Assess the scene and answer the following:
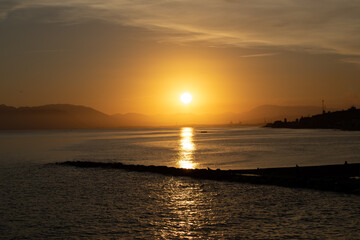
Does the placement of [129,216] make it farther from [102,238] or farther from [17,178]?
[17,178]

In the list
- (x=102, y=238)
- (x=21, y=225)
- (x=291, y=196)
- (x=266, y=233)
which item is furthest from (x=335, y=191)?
(x=21, y=225)

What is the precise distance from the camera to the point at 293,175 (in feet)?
145

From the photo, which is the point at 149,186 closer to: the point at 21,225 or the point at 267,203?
the point at 267,203

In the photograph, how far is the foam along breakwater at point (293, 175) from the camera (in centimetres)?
3475

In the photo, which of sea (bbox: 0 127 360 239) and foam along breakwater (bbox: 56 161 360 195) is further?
foam along breakwater (bbox: 56 161 360 195)

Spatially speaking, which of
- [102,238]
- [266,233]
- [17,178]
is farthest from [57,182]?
[266,233]

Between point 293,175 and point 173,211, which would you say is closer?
point 173,211

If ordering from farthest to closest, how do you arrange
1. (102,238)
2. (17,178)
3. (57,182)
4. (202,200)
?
(17,178)
(57,182)
(202,200)
(102,238)

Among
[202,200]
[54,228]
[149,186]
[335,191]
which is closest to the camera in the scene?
[54,228]

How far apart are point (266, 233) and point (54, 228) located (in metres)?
13.2

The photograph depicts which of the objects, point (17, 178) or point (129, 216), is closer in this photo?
point (129, 216)

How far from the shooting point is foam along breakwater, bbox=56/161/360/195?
34750 millimetres

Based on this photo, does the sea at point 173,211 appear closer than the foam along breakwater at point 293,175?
Yes

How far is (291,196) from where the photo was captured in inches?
1242
